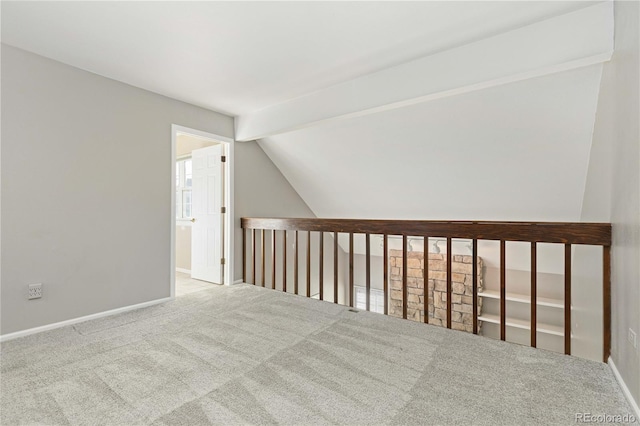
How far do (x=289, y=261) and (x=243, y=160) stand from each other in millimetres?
1920

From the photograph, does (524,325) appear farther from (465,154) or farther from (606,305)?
(606,305)

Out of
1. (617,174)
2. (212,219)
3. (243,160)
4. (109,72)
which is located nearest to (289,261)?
(212,219)

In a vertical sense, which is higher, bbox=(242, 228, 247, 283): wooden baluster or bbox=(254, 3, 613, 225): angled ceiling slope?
bbox=(254, 3, 613, 225): angled ceiling slope

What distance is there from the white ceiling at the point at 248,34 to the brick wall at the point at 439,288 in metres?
3.84

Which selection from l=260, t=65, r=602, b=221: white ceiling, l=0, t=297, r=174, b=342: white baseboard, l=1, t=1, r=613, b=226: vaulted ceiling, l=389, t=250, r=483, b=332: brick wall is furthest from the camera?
l=389, t=250, r=483, b=332: brick wall

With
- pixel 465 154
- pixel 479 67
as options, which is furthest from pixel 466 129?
pixel 479 67

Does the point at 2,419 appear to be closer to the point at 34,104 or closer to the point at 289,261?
the point at 34,104

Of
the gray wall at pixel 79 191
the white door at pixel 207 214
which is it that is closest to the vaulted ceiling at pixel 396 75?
the gray wall at pixel 79 191

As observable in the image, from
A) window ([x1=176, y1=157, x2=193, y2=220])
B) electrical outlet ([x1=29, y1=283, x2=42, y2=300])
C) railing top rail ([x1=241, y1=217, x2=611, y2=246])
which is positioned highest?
window ([x1=176, y1=157, x2=193, y2=220])

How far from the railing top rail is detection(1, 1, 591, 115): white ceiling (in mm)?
1490

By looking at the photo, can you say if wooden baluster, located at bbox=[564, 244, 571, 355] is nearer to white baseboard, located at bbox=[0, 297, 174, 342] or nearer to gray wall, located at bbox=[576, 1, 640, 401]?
gray wall, located at bbox=[576, 1, 640, 401]

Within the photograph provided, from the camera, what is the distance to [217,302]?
3.50 metres

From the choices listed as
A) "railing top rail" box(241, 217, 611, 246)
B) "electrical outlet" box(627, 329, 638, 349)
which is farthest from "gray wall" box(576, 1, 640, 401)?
"railing top rail" box(241, 217, 611, 246)

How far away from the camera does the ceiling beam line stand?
6.83 feet
